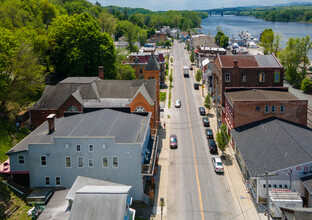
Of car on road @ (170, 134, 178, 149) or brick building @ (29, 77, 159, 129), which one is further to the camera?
car on road @ (170, 134, 178, 149)

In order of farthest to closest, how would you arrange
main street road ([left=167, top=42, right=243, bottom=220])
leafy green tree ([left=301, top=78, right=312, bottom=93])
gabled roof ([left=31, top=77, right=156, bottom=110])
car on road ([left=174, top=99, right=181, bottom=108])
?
leafy green tree ([left=301, top=78, right=312, bottom=93]) < car on road ([left=174, top=99, right=181, bottom=108]) < gabled roof ([left=31, top=77, right=156, bottom=110]) < main street road ([left=167, top=42, right=243, bottom=220])

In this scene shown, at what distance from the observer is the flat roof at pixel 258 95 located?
49.3m

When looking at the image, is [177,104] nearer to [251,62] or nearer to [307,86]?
[251,62]

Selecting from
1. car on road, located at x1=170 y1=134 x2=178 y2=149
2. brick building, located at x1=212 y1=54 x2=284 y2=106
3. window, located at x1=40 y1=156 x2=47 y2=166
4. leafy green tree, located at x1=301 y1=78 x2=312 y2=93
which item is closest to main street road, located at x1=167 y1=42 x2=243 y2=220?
car on road, located at x1=170 y1=134 x2=178 y2=149

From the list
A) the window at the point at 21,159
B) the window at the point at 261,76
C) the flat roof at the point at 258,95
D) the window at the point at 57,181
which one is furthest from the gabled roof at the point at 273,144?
the window at the point at 21,159

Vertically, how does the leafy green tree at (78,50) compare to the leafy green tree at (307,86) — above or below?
above

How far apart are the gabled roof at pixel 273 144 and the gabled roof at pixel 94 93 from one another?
17.5 m

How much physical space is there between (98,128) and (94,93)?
50.4 feet

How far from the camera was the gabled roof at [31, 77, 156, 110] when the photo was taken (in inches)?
2099

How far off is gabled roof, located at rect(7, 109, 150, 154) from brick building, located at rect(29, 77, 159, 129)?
5704 mm

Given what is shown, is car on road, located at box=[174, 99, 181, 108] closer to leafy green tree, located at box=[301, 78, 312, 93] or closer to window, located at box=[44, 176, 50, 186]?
leafy green tree, located at box=[301, 78, 312, 93]

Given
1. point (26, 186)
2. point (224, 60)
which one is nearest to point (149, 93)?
point (224, 60)

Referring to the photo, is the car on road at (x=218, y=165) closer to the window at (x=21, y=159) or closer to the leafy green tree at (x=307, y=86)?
the window at (x=21, y=159)

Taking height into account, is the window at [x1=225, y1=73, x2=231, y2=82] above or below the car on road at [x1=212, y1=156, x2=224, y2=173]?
above
